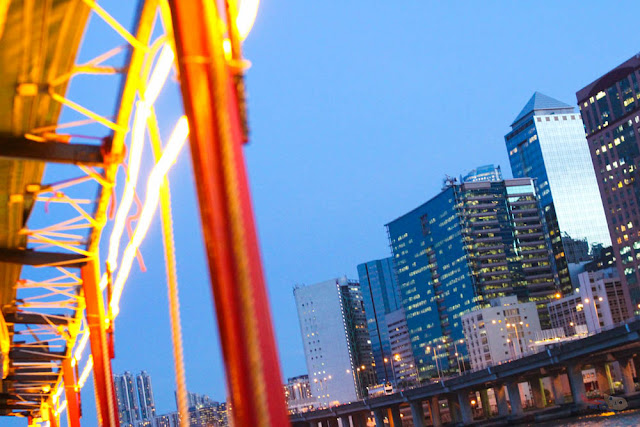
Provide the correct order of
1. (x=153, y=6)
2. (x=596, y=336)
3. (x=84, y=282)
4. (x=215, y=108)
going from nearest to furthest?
(x=215, y=108), (x=153, y=6), (x=84, y=282), (x=596, y=336)

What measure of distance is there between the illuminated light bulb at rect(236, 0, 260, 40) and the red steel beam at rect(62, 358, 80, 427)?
26.2 metres

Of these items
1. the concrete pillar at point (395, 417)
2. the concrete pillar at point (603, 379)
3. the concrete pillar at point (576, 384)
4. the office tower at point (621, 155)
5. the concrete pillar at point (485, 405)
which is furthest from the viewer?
the office tower at point (621, 155)

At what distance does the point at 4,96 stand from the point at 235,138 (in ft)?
26.1

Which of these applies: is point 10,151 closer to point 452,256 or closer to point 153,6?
point 153,6

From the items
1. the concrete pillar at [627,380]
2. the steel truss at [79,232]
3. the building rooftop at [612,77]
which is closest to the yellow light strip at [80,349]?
the steel truss at [79,232]

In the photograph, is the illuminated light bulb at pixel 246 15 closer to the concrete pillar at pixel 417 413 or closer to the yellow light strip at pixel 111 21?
the yellow light strip at pixel 111 21

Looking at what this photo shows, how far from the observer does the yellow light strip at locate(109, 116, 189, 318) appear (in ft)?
23.7

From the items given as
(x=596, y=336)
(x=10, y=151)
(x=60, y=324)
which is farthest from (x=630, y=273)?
(x=10, y=151)

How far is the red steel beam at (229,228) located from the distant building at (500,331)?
158 meters

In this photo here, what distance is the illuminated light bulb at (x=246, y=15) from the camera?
4.48m

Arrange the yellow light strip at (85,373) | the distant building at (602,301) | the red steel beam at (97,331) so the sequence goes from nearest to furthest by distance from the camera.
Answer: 1. the red steel beam at (97,331)
2. the yellow light strip at (85,373)
3. the distant building at (602,301)

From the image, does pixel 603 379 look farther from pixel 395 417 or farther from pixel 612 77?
pixel 612 77

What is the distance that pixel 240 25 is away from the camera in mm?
4586

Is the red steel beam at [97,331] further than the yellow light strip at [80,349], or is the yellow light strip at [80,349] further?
the yellow light strip at [80,349]
